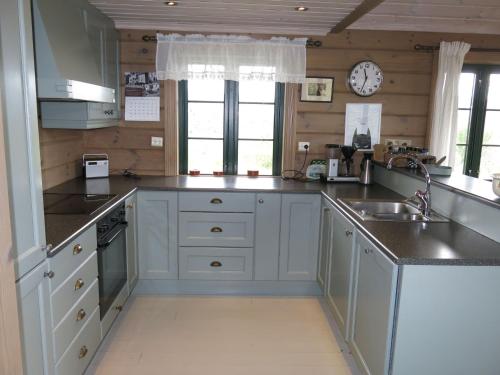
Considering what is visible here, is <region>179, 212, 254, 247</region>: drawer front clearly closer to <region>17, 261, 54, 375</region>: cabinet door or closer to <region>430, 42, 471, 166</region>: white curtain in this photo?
<region>17, 261, 54, 375</region>: cabinet door

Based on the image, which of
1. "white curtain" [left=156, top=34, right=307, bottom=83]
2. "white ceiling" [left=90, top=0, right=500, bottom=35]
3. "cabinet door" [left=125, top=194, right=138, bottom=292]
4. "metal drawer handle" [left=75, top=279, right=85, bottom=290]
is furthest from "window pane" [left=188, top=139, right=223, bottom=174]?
"metal drawer handle" [left=75, top=279, right=85, bottom=290]

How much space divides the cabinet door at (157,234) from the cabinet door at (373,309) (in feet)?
5.03

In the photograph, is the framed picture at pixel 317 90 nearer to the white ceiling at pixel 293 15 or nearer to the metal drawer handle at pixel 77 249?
the white ceiling at pixel 293 15

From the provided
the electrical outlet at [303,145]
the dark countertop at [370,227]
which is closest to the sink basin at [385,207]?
the dark countertop at [370,227]

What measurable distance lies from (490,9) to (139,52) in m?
2.75

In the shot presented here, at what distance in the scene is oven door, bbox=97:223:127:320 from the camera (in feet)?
7.95

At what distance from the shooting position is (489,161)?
4.12 meters

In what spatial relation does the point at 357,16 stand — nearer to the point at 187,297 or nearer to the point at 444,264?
the point at 444,264

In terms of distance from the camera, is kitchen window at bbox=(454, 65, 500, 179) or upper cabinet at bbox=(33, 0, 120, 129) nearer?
upper cabinet at bbox=(33, 0, 120, 129)

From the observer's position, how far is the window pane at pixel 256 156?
3.87 m

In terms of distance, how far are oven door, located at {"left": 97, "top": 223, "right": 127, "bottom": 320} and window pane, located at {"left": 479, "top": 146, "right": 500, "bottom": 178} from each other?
3387 millimetres

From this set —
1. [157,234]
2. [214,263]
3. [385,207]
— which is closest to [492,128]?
[385,207]

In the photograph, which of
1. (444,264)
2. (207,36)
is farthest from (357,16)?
(444,264)

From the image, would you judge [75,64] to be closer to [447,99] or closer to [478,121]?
[447,99]
